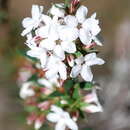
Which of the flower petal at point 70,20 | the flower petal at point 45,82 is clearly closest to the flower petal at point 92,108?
the flower petal at point 45,82

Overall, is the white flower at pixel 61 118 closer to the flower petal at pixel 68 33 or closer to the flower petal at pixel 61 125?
the flower petal at pixel 61 125

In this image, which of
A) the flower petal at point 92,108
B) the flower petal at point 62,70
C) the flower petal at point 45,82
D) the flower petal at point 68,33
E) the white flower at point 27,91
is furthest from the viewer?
the white flower at point 27,91

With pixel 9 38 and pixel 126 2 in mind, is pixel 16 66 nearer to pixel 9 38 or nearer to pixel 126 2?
pixel 9 38

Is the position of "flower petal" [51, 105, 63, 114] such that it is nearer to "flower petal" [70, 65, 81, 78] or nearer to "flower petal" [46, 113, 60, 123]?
"flower petal" [46, 113, 60, 123]

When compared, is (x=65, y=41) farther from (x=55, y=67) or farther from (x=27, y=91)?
(x=27, y=91)

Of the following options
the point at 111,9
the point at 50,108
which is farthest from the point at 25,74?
the point at 111,9

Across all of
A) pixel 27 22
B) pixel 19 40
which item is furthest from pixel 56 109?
pixel 19 40
